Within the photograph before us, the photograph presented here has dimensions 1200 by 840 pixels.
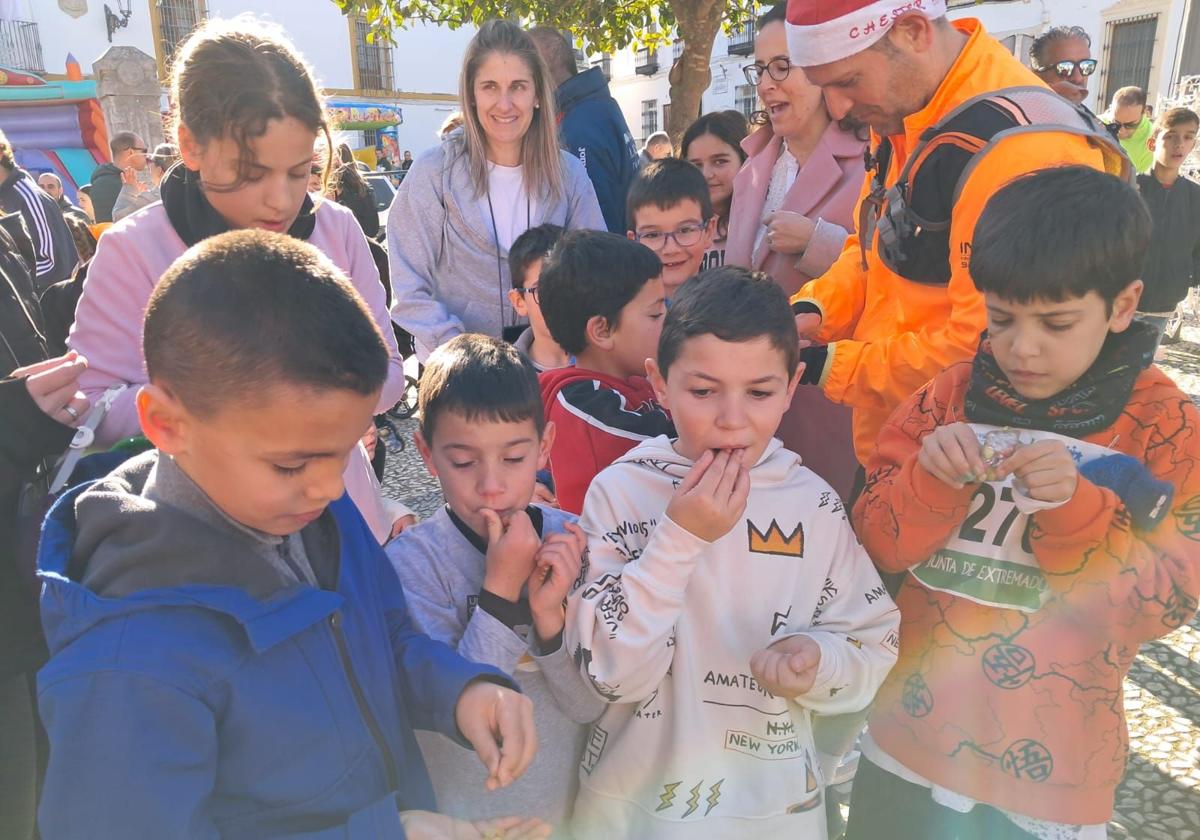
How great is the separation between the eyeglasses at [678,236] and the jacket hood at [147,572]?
7.35 feet

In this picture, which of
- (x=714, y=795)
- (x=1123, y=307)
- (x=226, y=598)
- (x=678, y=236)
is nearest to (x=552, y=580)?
(x=714, y=795)

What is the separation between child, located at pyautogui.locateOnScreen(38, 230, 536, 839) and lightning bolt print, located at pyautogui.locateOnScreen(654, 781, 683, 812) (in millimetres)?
388

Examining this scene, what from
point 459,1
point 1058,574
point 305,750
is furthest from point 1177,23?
point 305,750

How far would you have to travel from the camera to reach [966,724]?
1674mm

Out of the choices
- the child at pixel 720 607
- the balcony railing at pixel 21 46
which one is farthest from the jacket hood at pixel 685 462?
the balcony railing at pixel 21 46

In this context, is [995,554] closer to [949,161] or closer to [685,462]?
[685,462]

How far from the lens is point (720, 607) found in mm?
1635

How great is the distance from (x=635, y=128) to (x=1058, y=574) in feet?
115

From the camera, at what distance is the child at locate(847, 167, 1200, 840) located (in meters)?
1.51

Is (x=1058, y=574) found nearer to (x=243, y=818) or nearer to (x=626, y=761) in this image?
(x=626, y=761)

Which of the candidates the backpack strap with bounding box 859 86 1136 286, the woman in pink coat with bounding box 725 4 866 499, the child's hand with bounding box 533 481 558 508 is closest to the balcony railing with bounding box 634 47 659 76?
the woman in pink coat with bounding box 725 4 866 499

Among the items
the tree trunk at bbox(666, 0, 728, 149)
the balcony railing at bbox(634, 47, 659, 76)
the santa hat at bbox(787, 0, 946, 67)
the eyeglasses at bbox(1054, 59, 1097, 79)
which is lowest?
the santa hat at bbox(787, 0, 946, 67)

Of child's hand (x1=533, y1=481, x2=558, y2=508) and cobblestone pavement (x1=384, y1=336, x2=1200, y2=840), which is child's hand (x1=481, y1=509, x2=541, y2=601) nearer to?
child's hand (x1=533, y1=481, x2=558, y2=508)

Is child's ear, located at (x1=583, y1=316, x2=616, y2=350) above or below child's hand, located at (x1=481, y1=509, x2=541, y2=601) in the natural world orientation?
above
